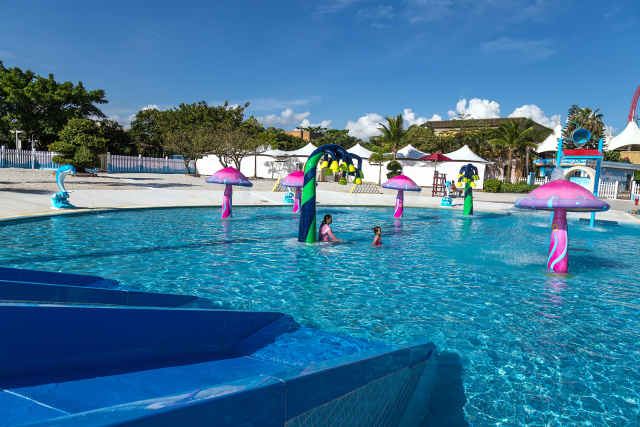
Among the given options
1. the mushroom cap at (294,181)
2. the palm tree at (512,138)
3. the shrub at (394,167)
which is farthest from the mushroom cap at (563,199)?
the palm tree at (512,138)

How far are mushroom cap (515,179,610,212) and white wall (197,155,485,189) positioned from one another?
112 feet

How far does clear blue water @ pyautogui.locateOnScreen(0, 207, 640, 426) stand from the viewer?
184 inches

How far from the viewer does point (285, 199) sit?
75.5 ft

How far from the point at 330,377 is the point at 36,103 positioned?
46.5m

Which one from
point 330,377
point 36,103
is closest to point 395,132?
point 36,103

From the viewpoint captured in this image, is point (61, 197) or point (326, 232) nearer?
point (326, 232)

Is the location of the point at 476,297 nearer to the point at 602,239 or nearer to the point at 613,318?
the point at 613,318

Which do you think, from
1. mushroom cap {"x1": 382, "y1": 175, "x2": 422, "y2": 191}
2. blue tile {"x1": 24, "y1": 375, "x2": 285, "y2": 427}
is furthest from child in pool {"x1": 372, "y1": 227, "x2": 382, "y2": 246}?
blue tile {"x1": 24, "y1": 375, "x2": 285, "y2": 427}

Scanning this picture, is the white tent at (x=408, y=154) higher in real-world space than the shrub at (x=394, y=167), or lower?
higher

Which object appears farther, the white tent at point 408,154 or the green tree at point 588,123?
the green tree at point 588,123

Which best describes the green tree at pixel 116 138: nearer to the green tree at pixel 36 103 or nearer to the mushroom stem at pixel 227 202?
the green tree at pixel 36 103

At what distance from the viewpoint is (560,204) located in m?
8.37

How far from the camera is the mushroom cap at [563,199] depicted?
824 centimetres

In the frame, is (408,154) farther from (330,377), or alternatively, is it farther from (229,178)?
(330,377)
